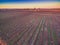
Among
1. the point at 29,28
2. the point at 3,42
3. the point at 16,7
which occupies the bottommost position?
the point at 3,42

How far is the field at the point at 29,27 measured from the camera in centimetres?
102

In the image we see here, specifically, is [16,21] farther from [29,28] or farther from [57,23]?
[57,23]

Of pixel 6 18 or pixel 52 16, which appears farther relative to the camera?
pixel 6 18

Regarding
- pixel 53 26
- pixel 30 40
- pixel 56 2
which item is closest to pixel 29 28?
pixel 30 40

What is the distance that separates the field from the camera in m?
1.02

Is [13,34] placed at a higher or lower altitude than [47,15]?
lower

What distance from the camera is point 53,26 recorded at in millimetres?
1046

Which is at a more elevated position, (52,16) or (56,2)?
(56,2)

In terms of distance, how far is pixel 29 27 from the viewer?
110 cm

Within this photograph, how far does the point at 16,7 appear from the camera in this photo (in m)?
1.14

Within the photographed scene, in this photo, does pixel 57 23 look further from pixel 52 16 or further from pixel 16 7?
pixel 16 7

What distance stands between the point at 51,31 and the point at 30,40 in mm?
203

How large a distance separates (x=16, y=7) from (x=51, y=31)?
409 mm

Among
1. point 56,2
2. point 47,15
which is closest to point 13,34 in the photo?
point 47,15
